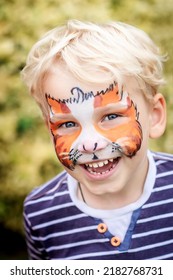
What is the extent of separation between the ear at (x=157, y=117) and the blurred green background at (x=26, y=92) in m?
1.54

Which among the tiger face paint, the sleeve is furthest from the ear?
the sleeve

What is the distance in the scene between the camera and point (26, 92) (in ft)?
11.4

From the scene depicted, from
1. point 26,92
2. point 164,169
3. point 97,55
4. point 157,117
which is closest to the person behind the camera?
point 97,55

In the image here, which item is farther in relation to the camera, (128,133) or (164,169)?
(164,169)

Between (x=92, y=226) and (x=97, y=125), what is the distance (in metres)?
0.39

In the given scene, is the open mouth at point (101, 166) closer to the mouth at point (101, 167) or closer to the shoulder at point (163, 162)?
the mouth at point (101, 167)

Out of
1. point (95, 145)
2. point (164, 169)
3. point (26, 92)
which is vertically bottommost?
point (164, 169)

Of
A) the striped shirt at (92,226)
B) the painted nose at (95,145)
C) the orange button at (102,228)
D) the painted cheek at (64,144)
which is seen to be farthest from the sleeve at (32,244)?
the painted nose at (95,145)

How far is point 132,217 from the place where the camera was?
6.22 ft

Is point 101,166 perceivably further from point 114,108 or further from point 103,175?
point 114,108

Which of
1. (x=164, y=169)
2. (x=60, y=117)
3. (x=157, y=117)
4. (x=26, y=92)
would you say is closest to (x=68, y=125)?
(x=60, y=117)

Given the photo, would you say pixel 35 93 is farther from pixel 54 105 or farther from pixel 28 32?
pixel 28 32

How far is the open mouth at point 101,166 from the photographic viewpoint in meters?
1.76
